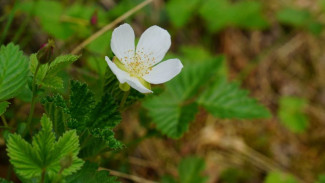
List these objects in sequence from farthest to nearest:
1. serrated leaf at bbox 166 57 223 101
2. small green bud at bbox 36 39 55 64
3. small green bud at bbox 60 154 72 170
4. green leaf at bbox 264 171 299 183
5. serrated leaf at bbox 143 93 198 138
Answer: green leaf at bbox 264 171 299 183, serrated leaf at bbox 166 57 223 101, serrated leaf at bbox 143 93 198 138, small green bud at bbox 36 39 55 64, small green bud at bbox 60 154 72 170

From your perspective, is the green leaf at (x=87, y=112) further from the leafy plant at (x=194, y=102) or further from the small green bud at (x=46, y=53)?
the leafy plant at (x=194, y=102)

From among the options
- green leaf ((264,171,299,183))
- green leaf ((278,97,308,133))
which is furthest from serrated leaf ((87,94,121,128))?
green leaf ((278,97,308,133))

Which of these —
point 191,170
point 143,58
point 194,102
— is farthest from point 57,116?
point 191,170

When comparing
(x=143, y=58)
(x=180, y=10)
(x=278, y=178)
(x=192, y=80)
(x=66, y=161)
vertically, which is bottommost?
(x=66, y=161)

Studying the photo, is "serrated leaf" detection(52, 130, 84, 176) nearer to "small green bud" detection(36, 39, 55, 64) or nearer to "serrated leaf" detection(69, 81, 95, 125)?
"serrated leaf" detection(69, 81, 95, 125)

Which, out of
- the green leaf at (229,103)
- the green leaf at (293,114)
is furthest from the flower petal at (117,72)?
the green leaf at (293,114)

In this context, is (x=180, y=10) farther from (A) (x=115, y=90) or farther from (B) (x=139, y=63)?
(A) (x=115, y=90)
